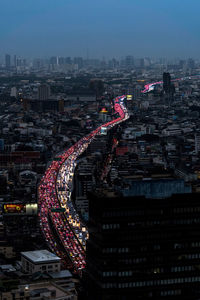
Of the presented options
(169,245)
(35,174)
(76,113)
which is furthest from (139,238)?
(76,113)

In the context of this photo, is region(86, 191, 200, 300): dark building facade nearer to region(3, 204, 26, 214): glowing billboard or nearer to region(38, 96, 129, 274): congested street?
region(38, 96, 129, 274): congested street

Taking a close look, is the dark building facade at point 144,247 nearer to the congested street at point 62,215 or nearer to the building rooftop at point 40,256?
the building rooftop at point 40,256

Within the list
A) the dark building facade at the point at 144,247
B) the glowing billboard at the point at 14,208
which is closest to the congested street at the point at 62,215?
the glowing billboard at the point at 14,208

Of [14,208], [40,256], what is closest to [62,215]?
[14,208]

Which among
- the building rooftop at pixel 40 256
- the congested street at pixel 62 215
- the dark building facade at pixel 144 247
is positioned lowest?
the congested street at pixel 62 215

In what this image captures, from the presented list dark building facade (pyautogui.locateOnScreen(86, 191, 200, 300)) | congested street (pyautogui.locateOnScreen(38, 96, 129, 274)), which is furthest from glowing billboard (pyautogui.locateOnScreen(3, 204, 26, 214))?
dark building facade (pyautogui.locateOnScreen(86, 191, 200, 300))
